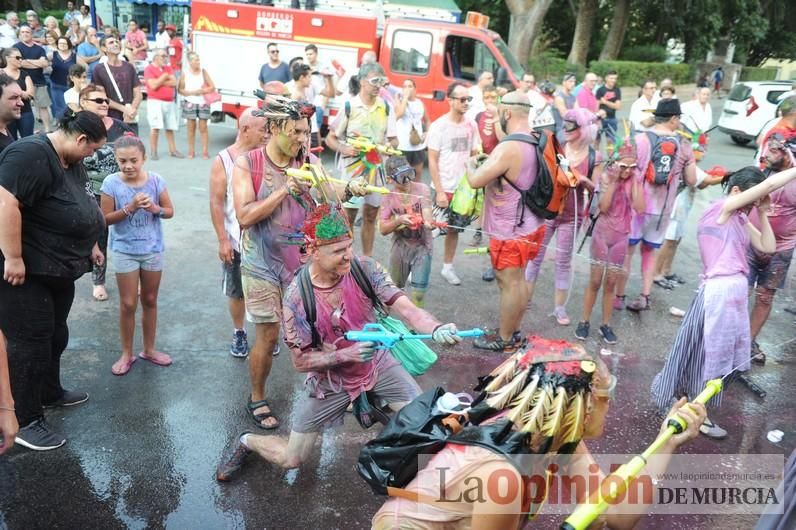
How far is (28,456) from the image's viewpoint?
3758 mm

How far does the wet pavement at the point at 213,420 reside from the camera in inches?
136

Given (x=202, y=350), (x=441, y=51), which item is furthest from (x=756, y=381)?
(x=441, y=51)

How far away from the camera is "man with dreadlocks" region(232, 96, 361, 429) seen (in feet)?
12.9

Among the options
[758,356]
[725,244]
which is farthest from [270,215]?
[758,356]

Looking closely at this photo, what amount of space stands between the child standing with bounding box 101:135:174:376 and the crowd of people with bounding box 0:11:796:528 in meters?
0.01

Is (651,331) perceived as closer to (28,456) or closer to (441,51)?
(28,456)

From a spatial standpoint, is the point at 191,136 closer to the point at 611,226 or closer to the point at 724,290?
the point at 611,226

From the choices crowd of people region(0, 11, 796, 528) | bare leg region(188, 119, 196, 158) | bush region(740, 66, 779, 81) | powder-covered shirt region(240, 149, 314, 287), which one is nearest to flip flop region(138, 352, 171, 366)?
crowd of people region(0, 11, 796, 528)

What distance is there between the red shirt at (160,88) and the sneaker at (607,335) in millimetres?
8068

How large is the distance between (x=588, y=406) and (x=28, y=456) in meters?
3.26

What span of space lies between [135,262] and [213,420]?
125cm

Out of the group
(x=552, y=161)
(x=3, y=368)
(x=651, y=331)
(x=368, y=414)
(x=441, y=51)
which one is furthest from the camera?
(x=441, y=51)

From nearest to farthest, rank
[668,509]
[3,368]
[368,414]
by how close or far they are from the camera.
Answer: [3,368], [368,414], [668,509]

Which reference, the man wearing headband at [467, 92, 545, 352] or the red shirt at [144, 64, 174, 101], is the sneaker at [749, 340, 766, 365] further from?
the red shirt at [144, 64, 174, 101]
